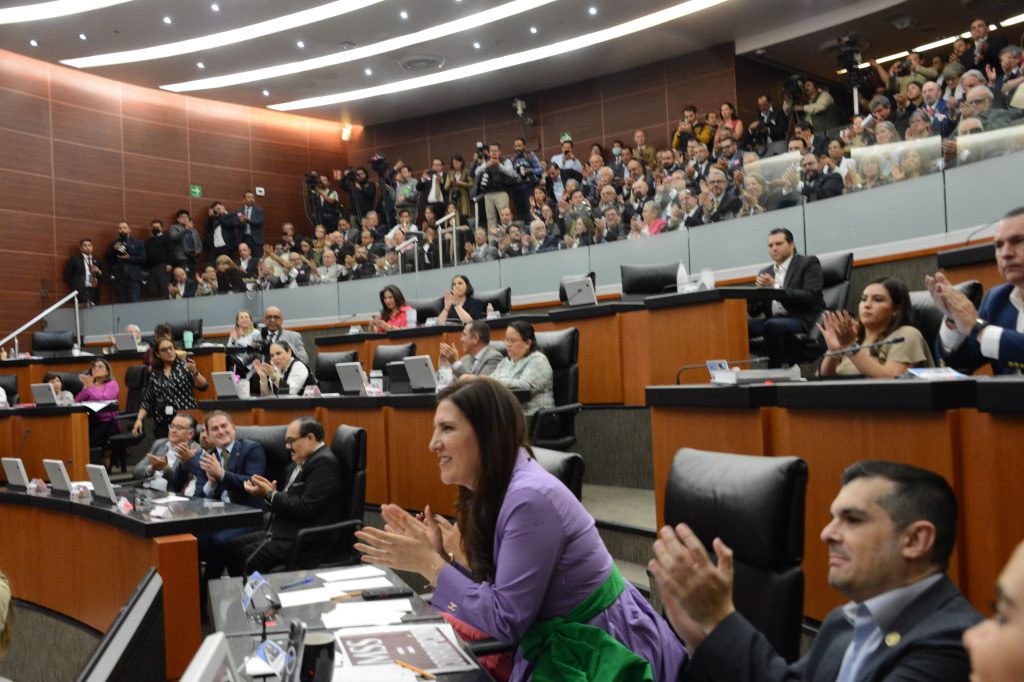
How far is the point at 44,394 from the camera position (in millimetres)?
Answer: 7445

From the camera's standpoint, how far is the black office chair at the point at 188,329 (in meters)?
10.0

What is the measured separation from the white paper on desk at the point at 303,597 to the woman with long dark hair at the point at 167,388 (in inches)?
195

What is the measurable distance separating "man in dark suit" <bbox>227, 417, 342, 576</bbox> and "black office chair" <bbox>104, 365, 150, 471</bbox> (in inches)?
141

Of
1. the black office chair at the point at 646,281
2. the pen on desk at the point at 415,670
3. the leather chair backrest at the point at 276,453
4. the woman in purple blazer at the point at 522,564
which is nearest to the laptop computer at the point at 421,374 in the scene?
the leather chair backrest at the point at 276,453

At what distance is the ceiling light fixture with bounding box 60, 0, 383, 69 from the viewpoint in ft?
35.7

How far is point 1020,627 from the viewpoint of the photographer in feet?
2.08

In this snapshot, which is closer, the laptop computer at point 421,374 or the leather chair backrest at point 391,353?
the laptop computer at point 421,374

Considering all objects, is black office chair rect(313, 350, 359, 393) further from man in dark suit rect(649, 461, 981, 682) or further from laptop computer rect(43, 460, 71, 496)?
man in dark suit rect(649, 461, 981, 682)

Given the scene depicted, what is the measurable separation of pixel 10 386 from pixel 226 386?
3.52 metres

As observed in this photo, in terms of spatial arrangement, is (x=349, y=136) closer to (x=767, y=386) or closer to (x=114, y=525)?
(x=114, y=525)

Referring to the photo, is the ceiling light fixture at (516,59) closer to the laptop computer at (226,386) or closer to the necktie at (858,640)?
the laptop computer at (226,386)

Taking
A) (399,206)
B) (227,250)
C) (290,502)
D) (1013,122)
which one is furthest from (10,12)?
(1013,122)

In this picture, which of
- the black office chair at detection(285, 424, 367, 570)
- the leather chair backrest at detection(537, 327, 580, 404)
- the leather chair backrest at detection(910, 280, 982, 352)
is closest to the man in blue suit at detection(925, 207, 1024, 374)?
the leather chair backrest at detection(910, 280, 982, 352)

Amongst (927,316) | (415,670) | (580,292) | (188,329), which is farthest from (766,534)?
(188,329)
